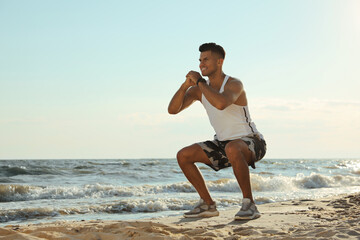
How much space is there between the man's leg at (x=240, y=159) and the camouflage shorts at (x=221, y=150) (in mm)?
136

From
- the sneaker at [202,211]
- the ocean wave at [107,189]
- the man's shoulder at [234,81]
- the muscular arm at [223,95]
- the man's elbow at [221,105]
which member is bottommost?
the ocean wave at [107,189]

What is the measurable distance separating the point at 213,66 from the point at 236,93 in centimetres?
40

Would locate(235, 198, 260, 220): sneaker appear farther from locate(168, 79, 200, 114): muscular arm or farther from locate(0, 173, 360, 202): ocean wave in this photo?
locate(0, 173, 360, 202): ocean wave

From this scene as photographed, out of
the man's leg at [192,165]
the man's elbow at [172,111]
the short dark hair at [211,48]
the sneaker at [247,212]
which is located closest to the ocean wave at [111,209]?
the man's leg at [192,165]

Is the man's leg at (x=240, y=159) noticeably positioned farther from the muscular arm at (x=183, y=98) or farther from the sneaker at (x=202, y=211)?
the muscular arm at (x=183, y=98)

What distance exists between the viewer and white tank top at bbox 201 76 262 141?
3857mm

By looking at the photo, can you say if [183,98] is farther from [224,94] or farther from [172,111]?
[224,94]

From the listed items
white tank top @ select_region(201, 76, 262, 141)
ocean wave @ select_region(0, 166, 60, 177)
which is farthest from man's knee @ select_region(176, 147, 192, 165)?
ocean wave @ select_region(0, 166, 60, 177)

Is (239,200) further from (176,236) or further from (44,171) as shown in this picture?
(44,171)

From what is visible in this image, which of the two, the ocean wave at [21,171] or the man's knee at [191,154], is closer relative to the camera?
the man's knee at [191,154]

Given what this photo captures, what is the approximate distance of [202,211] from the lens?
13.1 feet

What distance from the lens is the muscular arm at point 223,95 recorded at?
11.8 ft

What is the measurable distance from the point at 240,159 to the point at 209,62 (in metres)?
1.00

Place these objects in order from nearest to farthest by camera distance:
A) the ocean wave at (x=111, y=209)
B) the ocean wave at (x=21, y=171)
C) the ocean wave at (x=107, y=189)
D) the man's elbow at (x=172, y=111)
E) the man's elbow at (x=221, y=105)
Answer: the man's elbow at (x=221, y=105), the man's elbow at (x=172, y=111), the ocean wave at (x=111, y=209), the ocean wave at (x=107, y=189), the ocean wave at (x=21, y=171)
